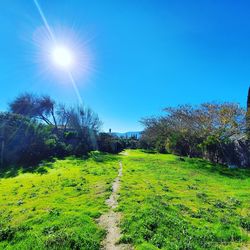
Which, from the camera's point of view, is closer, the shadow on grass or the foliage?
the shadow on grass

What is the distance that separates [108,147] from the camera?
6353 cm

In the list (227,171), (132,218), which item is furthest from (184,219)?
(227,171)

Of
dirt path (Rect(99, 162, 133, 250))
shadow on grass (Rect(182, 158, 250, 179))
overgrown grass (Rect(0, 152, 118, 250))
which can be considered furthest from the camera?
shadow on grass (Rect(182, 158, 250, 179))

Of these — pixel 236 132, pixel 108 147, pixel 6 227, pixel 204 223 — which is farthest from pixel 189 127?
pixel 6 227

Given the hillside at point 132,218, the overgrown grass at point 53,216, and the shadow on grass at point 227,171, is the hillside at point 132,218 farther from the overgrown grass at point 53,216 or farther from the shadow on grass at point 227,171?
the shadow on grass at point 227,171

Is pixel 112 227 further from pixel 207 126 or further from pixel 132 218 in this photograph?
pixel 207 126

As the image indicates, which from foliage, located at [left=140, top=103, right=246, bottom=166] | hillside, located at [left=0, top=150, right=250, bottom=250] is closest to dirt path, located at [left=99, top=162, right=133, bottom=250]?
hillside, located at [left=0, top=150, right=250, bottom=250]

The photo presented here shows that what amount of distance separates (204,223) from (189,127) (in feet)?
116

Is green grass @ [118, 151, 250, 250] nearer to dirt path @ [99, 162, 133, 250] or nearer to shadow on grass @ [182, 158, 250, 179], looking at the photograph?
dirt path @ [99, 162, 133, 250]

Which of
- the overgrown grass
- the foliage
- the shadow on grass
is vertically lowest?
the overgrown grass

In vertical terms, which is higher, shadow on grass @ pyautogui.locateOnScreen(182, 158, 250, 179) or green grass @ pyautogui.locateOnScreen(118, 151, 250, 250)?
shadow on grass @ pyautogui.locateOnScreen(182, 158, 250, 179)

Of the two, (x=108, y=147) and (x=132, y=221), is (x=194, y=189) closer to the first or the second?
(x=132, y=221)

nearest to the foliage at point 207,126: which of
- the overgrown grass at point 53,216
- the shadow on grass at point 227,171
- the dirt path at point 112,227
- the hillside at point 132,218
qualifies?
the shadow on grass at point 227,171

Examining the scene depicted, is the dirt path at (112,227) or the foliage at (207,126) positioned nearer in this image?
the dirt path at (112,227)
